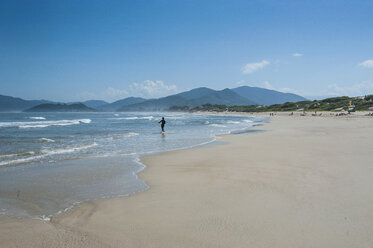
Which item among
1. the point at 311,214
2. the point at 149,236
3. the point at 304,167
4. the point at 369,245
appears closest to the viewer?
the point at 369,245

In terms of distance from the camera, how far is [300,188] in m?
6.33

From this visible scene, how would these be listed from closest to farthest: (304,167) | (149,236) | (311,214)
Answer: (149,236), (311,214), (304,167)

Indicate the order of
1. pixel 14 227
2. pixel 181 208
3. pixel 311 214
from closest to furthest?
1. pixel 14 227
2. pixel 311 214
3. pixel 181 208

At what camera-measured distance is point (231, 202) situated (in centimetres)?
544

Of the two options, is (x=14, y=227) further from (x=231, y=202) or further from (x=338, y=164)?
(x=338, y=164)

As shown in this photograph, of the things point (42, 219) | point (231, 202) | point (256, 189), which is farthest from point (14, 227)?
point (256, 189)

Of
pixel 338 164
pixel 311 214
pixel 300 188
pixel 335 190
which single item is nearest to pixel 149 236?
pixel 311 214

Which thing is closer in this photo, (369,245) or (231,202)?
(369,245)

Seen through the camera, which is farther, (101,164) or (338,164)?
(101,164)

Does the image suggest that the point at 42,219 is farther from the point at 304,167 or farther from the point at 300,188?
the point at 304,167

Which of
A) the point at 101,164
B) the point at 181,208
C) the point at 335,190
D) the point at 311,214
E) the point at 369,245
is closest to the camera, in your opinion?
the point at 369,245

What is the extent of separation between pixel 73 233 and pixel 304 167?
7363 millimetres

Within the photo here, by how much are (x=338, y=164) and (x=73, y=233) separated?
8539 millimetres

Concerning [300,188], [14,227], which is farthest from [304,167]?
[14,227]
